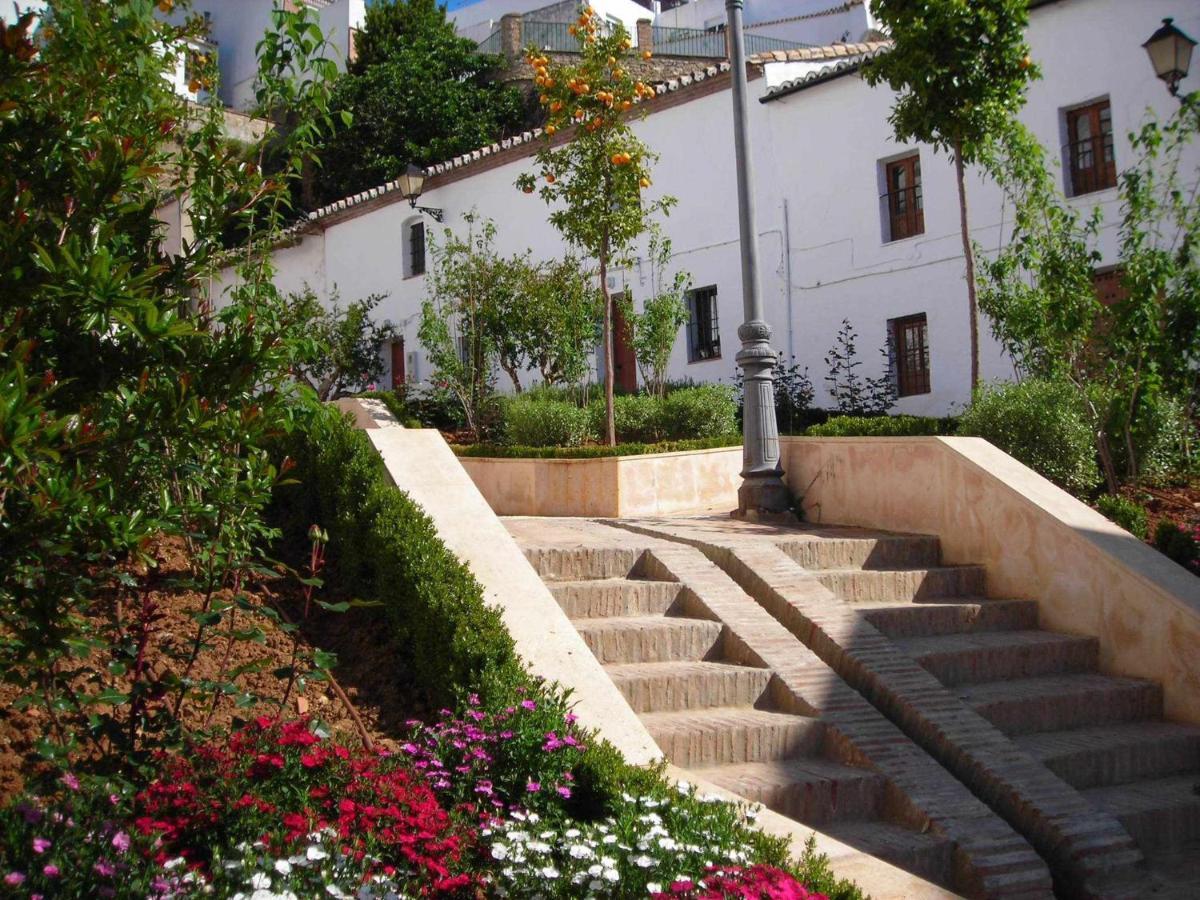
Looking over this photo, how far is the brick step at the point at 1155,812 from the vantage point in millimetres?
5664

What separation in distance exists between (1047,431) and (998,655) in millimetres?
3188

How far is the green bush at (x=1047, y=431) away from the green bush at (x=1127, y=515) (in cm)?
82

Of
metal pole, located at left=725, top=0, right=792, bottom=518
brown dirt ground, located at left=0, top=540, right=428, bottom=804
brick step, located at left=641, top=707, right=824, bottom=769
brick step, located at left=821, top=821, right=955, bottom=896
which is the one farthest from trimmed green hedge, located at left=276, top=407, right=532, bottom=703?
metal pole, located at left=725, top=0, right=792, bottom=518

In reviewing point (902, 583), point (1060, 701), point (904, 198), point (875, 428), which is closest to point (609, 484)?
point (875, 428)

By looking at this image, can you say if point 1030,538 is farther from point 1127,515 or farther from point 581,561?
point 581,561

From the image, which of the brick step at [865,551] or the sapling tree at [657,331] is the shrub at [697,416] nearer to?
the sapling tree at [657,331]

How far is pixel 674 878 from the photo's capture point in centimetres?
354

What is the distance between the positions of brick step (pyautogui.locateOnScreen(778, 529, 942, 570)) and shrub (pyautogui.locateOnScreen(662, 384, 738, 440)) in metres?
5.21

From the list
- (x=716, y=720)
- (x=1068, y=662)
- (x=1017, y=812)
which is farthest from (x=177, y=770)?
(x=1068, y=662)

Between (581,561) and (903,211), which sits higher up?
(903,211)

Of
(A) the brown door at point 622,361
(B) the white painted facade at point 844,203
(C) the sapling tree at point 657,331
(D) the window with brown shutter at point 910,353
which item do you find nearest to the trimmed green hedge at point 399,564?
(C) the sapling tree at point 657,331

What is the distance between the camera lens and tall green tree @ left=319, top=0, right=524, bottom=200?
29.6 m

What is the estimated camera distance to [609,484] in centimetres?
1162

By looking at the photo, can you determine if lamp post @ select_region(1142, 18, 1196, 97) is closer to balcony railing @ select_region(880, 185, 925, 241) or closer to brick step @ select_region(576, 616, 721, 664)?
balcony railing @ select_region(880, 185, 925, 241)
